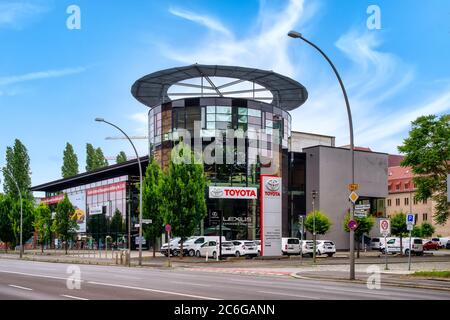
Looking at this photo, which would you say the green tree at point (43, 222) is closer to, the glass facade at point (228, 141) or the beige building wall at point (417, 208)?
the glass facade at point (228, 141)

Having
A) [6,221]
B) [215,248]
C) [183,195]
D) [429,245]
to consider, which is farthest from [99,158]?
[215,248]

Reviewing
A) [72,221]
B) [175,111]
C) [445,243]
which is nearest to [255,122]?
[175,111]

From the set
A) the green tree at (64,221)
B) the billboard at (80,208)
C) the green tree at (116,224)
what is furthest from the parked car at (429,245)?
the billboard at (80,208)

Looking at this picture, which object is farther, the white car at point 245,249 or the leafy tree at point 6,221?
the leafy tree at point 6,221

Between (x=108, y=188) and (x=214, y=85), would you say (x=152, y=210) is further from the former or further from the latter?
(x=108, y=188)

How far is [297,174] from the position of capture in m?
74.6

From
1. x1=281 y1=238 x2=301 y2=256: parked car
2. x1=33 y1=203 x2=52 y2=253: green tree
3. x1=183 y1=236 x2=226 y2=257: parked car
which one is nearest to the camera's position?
x1=183 y1=236 x2=226 y2=257: parked car

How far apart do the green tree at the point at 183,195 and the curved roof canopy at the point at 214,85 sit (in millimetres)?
12231

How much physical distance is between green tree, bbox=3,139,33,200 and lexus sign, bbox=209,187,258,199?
161 ft

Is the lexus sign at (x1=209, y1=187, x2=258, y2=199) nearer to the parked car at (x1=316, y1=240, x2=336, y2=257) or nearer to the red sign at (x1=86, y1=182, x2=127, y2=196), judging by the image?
the parked car at (x1=316, y1=240, x2=336, y2=257)

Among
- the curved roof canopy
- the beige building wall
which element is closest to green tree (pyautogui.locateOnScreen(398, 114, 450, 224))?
the curved roof canopy

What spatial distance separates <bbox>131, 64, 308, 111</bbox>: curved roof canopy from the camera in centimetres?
5931

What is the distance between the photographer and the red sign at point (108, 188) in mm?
74144

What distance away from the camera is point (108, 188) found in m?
77.7
